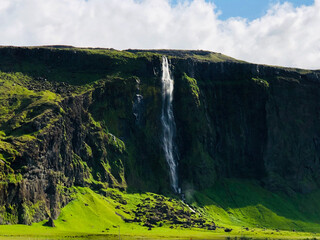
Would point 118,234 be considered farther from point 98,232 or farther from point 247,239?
point 247,239

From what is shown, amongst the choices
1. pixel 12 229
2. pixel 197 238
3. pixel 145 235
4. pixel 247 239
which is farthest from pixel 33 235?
pixel 247 239

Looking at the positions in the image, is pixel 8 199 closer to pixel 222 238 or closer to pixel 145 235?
pixel 145 235

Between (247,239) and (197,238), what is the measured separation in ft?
64.8

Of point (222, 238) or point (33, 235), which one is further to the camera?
point (222, 238)

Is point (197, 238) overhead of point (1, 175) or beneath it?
beneath

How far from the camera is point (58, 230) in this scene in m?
195

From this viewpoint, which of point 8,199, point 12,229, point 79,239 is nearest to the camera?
point 79,239

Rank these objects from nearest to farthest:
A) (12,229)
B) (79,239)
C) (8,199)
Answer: (79,239), (12,229), (8,199)

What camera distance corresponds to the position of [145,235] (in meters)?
198

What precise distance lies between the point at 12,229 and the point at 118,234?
38067 millimetres

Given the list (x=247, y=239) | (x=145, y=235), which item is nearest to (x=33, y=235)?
(x=145, y=235)

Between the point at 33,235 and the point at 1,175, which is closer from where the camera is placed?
the point at 33,235

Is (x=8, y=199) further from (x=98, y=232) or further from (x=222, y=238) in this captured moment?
(x=222, y=238)

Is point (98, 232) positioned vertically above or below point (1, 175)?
below
